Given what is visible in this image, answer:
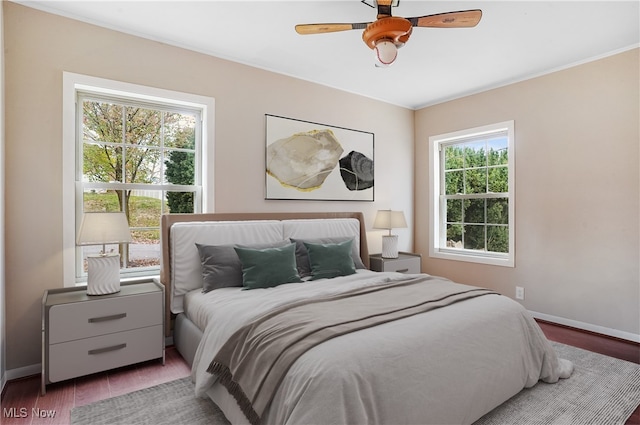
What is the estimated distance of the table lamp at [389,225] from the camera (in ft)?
13.4

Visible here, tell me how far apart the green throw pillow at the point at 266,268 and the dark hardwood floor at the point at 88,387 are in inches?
31.8

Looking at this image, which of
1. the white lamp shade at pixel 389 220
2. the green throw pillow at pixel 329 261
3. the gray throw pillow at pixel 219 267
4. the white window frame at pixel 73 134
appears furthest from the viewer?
the white lamp shade at pixel 389 220

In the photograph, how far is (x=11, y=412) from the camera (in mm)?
1977

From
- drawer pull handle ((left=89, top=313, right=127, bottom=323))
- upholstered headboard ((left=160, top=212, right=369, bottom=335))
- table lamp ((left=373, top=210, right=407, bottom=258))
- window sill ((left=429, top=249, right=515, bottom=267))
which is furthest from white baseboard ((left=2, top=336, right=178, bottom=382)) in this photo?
window sill ((left=429, top=249, right=515, bottom=267))

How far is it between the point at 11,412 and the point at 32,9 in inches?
105

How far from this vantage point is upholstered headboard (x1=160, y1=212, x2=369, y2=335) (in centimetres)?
281

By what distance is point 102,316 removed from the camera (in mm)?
2336

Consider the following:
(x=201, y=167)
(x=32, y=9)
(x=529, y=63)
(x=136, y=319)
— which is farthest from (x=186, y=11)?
(x=529, y=63)

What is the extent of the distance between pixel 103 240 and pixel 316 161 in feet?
7.41

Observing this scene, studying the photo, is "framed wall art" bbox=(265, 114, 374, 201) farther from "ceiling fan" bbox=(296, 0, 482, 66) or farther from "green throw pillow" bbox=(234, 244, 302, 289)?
"ceiling fan" bbox=(296, 0, 482, 66)

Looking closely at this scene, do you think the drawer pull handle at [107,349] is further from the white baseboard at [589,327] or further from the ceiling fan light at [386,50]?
Answer: the white baseboard at [589,327]

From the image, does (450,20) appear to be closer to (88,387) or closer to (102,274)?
(102,274)

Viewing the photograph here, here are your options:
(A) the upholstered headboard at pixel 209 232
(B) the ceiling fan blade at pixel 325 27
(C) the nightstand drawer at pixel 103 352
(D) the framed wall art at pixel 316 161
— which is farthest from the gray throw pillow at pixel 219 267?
(B) the ceiling fan blade at pixel 325 27

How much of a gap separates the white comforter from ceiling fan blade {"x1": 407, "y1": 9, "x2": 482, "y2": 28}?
169 cm
